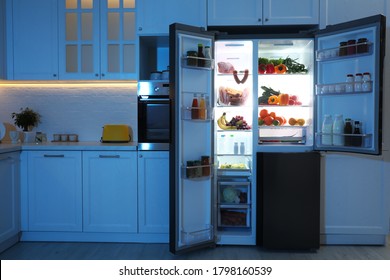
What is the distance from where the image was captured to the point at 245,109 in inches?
148

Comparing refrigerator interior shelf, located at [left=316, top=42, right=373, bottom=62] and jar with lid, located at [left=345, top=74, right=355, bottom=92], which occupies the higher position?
refrigerator interior shelf, located at [left=316, top=42, right=373, bottom=62]

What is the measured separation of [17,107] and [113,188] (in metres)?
1.58

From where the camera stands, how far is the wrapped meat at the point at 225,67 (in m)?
3.55

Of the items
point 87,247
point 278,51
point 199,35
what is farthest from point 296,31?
point 87,247

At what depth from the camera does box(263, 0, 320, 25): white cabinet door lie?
11.6 ft

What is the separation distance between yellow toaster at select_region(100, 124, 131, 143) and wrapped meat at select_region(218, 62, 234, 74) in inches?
44.1

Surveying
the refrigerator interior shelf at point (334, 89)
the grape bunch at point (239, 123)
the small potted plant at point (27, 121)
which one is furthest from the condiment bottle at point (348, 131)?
the small potted plant at point (27, 121)

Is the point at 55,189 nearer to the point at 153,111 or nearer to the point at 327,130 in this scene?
the point at 153,111

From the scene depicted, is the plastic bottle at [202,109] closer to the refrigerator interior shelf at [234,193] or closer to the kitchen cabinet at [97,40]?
the refrigerator interior shelf at [234,193]

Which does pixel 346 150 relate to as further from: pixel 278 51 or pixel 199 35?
pixel 199 35

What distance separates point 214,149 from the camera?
3414mm

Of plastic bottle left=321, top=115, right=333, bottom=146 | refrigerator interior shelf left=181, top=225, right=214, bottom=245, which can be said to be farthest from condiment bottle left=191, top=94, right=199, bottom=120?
plastic bottle left=321, top=115, right=333, bottom=146

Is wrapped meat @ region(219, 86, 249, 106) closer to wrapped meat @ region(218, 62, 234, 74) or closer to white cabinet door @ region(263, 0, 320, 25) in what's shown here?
wrapped meat @ region(218, 62, 234, 74)

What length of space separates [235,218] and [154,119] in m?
1.17
